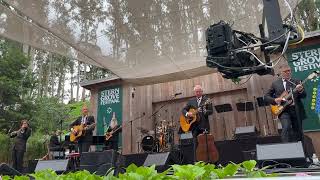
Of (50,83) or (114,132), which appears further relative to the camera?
(50,83)

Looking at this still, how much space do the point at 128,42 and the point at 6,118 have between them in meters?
9.77

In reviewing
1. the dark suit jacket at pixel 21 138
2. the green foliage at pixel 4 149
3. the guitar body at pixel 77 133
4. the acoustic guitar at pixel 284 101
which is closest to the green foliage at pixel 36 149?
the green foliage at pixel 4 149

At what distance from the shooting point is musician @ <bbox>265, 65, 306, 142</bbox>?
4211mm

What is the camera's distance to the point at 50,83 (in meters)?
25.5

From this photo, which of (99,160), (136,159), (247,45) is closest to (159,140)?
(136,159)

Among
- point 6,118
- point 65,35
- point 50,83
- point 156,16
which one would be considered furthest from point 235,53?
point 50,83

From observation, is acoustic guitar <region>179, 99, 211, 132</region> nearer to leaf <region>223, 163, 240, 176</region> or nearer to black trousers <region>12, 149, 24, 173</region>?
leaf <region>223, 163, 240, 176</region>

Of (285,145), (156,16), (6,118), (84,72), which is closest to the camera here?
(285,145)

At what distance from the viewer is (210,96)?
25.4 feet

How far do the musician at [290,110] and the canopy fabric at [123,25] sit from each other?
935mm

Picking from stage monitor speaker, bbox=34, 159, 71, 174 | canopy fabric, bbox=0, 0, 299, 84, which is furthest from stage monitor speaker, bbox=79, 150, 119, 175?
canopy fabric, bbox=0, 0, 299, 84

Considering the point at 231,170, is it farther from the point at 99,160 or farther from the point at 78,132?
the point at 78,132

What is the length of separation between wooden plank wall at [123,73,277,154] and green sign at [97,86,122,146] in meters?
0.22

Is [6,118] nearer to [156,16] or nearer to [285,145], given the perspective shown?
[156,16]
